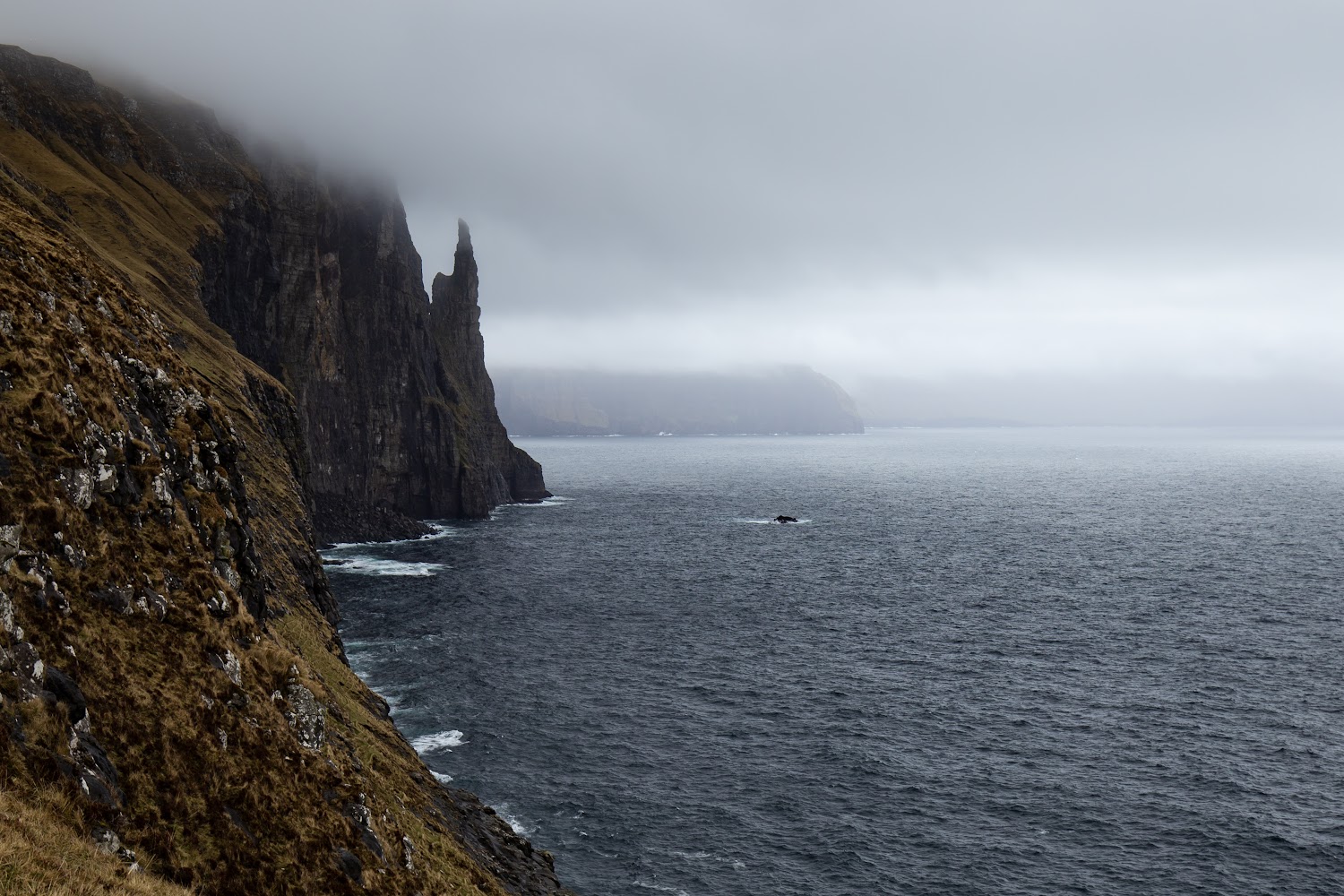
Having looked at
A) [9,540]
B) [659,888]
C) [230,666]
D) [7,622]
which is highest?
[9,540]

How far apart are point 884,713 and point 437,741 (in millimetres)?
32968

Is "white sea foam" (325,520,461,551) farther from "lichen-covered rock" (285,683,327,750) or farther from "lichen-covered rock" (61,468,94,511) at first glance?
"lichen-covered rock" (61,468,94,511)

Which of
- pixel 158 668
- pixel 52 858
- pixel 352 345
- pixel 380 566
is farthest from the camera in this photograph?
pixel 352 345

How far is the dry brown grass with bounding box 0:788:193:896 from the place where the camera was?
49.9ft

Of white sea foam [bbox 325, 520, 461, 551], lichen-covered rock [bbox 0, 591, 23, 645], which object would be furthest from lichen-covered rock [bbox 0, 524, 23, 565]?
white sea foam [bbox 325, 520, 461, 551]

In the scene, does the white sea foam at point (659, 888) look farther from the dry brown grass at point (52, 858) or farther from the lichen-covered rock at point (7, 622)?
the lichen-covered rock at point (7, 622)

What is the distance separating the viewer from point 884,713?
64625mm

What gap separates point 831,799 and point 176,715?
39591 millimetres

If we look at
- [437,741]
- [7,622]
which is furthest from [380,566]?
[7,622]

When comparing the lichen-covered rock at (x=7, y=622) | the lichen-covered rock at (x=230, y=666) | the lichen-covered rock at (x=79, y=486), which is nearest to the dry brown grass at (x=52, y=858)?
the lichen-covered rock at (x=7, y=622)

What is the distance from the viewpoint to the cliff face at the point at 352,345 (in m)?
137

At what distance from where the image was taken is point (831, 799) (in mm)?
51438

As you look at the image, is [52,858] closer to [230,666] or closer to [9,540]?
[9,540]

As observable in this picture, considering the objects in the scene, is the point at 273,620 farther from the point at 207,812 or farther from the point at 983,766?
the point at 983,766
